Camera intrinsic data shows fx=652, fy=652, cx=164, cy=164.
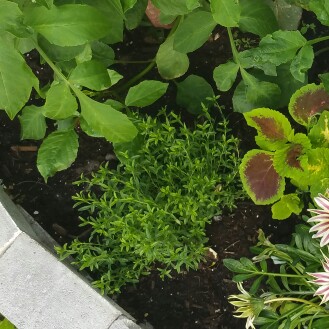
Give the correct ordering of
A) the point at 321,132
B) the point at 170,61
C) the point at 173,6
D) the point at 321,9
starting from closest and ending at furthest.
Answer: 1. the point at 321,9
2. the point at 173,6
3. the point at 321,132
4. the point at 170,61

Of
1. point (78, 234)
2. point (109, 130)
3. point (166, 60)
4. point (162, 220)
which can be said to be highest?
point (109, 130)

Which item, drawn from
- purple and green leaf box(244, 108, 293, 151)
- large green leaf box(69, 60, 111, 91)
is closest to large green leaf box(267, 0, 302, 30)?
purple and green leaf box(244, 108, 293, 151)

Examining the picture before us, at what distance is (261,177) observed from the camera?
5.99 ft

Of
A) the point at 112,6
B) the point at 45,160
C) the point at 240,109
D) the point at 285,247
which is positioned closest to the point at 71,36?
the point at 112,6

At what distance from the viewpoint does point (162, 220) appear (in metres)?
1.78

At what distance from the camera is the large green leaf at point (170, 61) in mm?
1969

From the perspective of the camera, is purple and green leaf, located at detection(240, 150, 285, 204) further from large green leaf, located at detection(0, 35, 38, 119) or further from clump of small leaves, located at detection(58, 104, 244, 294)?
large green leaf, located at detection(0, 35, 38, 119)

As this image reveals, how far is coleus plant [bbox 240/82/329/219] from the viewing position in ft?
5.68

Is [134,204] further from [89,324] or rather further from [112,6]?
[112,6]

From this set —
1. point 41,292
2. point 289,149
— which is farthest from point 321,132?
point 41,292

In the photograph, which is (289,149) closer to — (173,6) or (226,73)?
(226,73)

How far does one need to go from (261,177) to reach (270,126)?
0.15m

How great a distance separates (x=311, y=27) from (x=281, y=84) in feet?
0.90

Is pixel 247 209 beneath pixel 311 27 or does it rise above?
beneath
